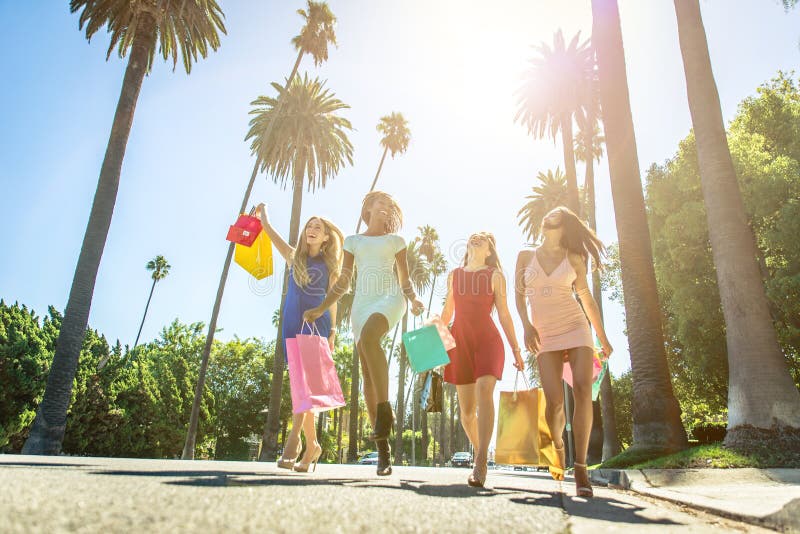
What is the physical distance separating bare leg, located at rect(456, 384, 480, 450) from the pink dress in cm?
68

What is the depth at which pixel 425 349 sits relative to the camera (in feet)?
14.6

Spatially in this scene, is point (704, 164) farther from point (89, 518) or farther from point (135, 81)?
point (135, 81)

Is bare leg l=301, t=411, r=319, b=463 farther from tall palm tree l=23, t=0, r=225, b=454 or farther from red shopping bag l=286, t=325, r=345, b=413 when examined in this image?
tall palm tree l=23, t=0, r=225, b=454

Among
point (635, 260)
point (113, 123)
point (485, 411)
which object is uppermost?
point (113, 123)

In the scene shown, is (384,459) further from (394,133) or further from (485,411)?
(394,133)

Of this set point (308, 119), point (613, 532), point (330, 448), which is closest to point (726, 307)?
point (613, 532)

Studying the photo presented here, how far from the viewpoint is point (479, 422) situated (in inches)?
166

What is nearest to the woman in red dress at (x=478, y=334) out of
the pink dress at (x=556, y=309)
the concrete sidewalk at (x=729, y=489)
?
the pink dress at (x=556, y=309)

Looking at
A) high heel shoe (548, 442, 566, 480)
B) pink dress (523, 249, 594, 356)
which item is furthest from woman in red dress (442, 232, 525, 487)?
high heel shoe (548, 442, 566, 480)

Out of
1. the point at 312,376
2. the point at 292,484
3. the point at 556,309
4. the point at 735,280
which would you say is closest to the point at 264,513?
the point at 292,484

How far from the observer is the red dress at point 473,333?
4402 mm

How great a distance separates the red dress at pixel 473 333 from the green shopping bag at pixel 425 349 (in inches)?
8.5

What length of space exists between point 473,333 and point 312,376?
1378 millimetres

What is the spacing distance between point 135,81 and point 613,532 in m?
16.2
